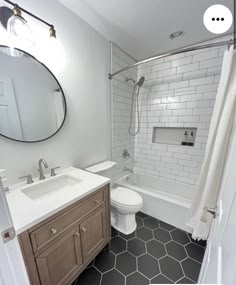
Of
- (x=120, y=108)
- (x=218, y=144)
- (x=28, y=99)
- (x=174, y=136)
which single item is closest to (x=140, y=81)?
(x=120, y=108)

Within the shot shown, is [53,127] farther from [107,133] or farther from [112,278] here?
[112,278]

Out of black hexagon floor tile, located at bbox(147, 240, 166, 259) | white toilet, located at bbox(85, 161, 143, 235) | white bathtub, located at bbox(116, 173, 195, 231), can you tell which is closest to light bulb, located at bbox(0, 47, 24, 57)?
white toilet, located at bbox(85, 161, 143, 235)

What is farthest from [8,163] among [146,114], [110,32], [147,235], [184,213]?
[146,114]

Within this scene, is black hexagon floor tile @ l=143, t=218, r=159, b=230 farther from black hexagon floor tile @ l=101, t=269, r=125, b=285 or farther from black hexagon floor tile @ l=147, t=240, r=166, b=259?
black hexagon floor tile @ l=101, t=269, r=125, b=285

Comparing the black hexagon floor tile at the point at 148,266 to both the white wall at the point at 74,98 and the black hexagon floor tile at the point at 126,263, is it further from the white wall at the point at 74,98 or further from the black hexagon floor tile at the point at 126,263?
the white wall at the point at 74,98

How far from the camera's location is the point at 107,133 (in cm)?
194

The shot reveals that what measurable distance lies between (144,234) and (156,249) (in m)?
0.21

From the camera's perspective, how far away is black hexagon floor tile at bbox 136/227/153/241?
1.58 meters

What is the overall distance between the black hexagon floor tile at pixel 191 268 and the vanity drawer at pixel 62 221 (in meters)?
1.03

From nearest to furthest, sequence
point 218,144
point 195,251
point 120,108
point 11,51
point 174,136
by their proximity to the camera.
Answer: point 11,51 → point 218,144 → point 195,251 → point 120,108 → point 174,136

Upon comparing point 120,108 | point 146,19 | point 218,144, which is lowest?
point 218,144

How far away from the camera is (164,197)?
5.88 feet

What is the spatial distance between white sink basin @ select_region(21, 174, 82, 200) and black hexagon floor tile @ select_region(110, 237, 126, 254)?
34.7 inches

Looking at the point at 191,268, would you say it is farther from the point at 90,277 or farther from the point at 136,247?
the point at 90,277
